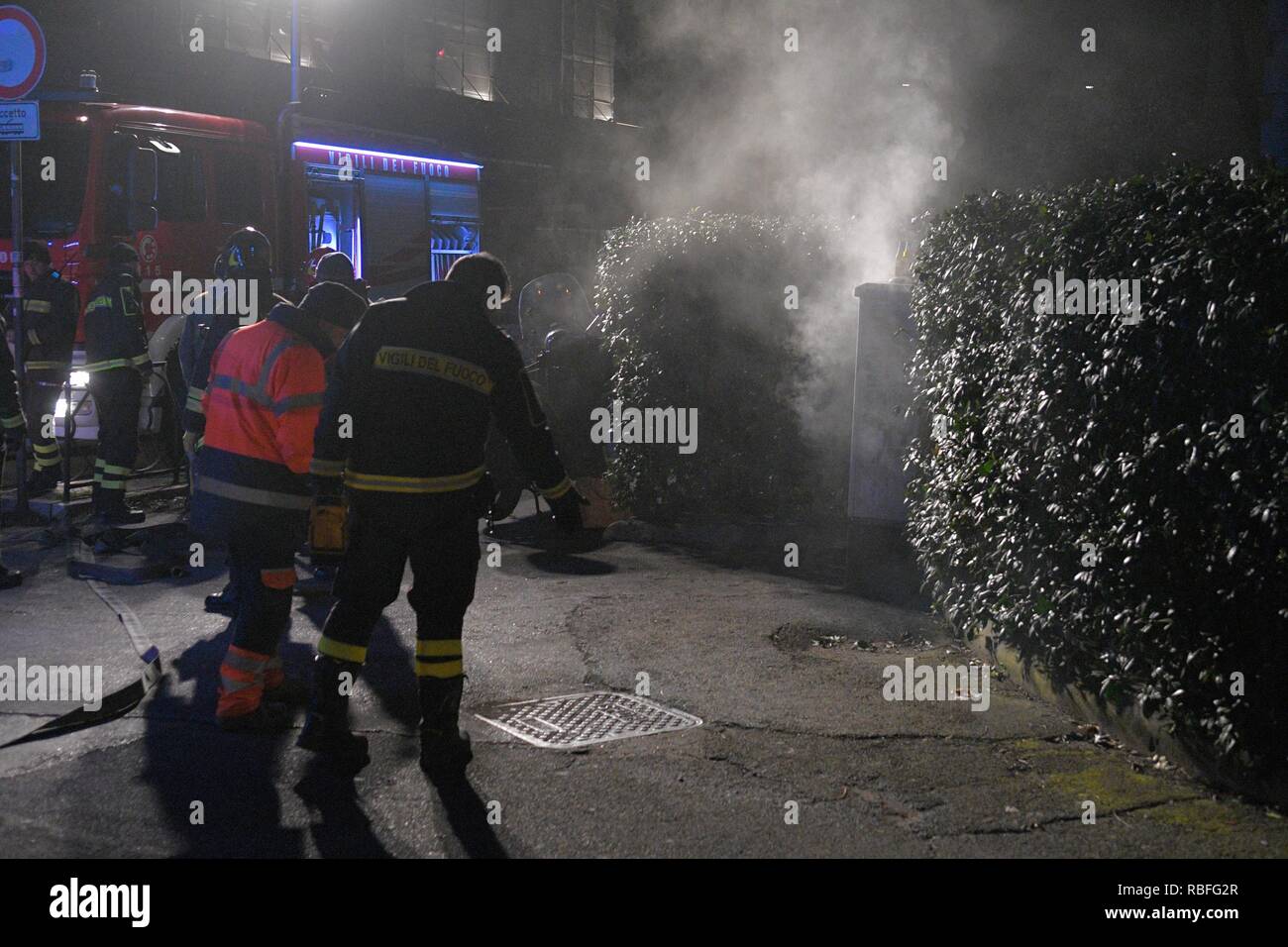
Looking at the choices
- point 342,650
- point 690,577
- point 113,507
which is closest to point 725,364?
point 690,577

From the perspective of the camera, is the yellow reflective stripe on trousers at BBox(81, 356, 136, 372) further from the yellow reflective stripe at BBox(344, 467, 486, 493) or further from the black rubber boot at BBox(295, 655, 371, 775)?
the black rubber boot at BBox(295, 655, 371, 775)

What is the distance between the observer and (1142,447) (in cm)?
496

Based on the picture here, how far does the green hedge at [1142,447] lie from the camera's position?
4.49 meters

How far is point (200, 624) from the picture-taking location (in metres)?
7.22

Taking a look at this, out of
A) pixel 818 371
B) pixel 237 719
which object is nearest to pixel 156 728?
pixel 237 719

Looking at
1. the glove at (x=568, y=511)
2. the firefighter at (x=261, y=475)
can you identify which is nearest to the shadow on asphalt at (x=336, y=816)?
the firefighter at (x=261, y=475)

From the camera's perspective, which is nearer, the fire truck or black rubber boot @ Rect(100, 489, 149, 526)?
black rubber boot @ Rect(100, 489, 149, 526)

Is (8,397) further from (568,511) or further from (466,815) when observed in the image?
(466,815)

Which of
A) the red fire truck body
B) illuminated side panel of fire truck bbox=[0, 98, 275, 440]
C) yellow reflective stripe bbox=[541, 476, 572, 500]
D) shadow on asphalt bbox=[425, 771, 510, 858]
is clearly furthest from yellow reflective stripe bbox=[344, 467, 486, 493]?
illuminated side panel of fire truck bbox=[0, 98, 275, 440]

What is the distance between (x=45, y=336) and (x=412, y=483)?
6.86 metres

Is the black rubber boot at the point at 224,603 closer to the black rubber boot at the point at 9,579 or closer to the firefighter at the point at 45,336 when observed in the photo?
the black rubber boot at the point at 9,579

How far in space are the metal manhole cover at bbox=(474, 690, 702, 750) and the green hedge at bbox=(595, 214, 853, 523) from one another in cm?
427

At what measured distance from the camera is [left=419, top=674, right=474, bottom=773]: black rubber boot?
16.0 ft

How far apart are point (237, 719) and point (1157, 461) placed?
370 centimetres
